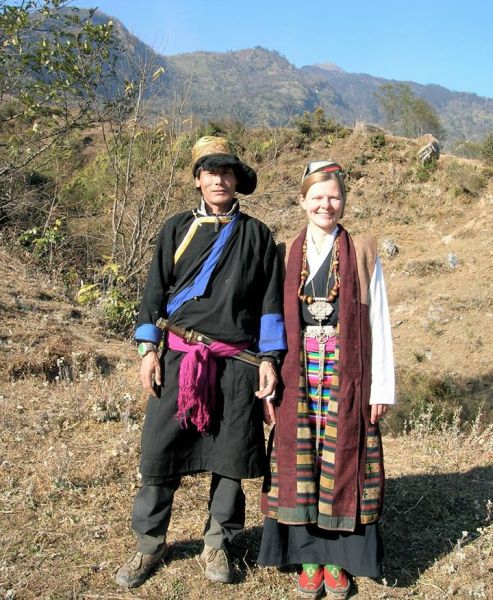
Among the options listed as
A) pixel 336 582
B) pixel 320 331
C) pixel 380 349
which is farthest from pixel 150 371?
pixel 336 582

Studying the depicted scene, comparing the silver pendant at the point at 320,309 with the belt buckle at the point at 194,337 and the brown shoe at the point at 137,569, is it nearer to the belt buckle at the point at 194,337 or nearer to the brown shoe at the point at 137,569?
the belt buckle at the point at 194,337

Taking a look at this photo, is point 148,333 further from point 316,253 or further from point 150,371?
point 316,253

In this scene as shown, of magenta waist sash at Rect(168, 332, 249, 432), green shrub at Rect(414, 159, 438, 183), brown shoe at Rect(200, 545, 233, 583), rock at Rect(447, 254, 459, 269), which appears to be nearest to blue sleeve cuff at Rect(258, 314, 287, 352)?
magenta waist sash at Rect(168, 332, 249, 432)

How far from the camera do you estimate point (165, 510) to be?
2.32 meters

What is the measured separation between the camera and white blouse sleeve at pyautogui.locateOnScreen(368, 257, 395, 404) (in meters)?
2.24

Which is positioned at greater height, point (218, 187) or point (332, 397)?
point (218, 187)

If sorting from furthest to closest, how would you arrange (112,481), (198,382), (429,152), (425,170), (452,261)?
(429,152)
(425,170)
(452,261)
(112,481)
(198,382)

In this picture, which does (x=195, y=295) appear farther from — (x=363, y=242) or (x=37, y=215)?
(x=37, y=215)

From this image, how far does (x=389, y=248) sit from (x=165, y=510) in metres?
12.3

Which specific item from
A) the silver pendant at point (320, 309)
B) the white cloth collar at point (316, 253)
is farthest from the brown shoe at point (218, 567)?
the white cloth collar at point (316, 253)

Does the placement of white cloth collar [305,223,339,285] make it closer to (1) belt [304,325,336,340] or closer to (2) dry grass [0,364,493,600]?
(1) belt [304,325,336,340]

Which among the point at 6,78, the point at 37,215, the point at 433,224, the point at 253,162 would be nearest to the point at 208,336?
the point at 6,78

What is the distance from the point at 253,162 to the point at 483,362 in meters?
6.30

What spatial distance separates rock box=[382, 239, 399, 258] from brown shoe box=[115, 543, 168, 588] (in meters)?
12.1
